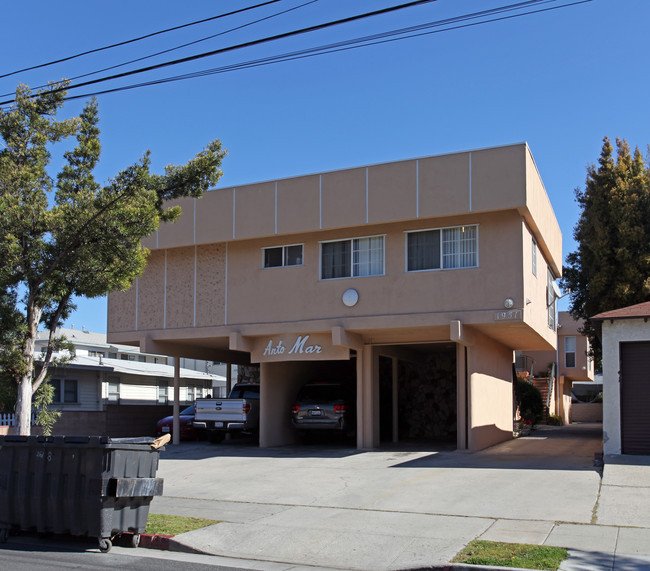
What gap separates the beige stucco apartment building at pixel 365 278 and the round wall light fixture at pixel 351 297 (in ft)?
0.10

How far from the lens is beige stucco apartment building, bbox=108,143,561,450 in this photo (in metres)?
17.3

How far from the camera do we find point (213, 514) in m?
11.4

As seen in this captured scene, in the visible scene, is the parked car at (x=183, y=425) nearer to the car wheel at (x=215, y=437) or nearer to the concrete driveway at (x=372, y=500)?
the car wheel at (x=215, y=437)

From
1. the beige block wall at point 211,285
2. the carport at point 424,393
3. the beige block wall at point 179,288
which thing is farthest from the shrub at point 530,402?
the beige block wall at point 179,288

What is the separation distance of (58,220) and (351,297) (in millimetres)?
8478

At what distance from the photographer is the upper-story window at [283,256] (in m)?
19.8

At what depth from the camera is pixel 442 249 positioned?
1797 centimetres

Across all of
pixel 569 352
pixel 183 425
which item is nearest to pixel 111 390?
pixel 183 425

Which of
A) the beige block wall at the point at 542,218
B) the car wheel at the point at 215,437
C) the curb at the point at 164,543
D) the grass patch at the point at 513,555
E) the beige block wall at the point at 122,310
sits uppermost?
the beige block wall at the point at 542,218

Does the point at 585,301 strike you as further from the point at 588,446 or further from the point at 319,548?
the point at 319,548

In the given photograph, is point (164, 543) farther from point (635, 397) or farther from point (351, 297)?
point (351, 297)

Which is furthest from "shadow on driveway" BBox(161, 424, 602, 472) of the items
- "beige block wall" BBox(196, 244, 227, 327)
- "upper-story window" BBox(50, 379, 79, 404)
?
"upper-story window" BBox(50, 379, 79, 404)

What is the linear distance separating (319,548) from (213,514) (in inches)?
113

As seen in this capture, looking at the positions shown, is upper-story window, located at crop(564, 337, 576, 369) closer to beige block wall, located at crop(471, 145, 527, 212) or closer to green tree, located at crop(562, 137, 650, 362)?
green tree, located at crop(562, 137, 650, 362)
